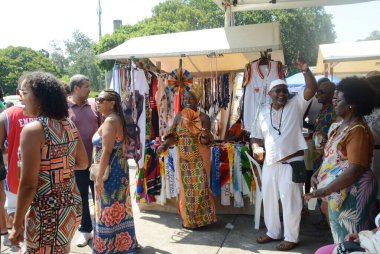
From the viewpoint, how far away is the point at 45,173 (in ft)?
7.16

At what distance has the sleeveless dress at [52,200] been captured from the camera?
218 cm

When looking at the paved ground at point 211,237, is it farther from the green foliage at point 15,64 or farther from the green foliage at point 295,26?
the green foliage at point 15,64

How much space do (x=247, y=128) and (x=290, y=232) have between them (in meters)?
1.42

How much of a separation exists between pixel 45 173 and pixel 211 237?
2.64 meters

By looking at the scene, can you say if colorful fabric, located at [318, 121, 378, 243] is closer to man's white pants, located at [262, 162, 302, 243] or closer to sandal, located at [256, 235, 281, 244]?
man's white pants, located at [262, 162, 302, 243]

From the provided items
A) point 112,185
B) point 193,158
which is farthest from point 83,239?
point 193,158

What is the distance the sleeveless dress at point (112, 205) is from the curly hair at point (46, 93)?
1.14 metres

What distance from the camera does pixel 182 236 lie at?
436cm

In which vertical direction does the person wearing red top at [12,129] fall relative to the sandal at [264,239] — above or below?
above

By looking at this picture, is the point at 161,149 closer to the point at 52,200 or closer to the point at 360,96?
the point at 52,200

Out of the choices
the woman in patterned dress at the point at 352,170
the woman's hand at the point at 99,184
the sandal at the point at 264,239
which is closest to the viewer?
the woman in patterned dress at the point at 352,170

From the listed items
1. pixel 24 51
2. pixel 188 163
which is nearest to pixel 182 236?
pixel 188 163

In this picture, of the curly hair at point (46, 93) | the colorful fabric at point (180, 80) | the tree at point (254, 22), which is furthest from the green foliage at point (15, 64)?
the curly hair at point (46, 93)

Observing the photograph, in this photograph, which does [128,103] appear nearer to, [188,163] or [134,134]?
[134,134]
